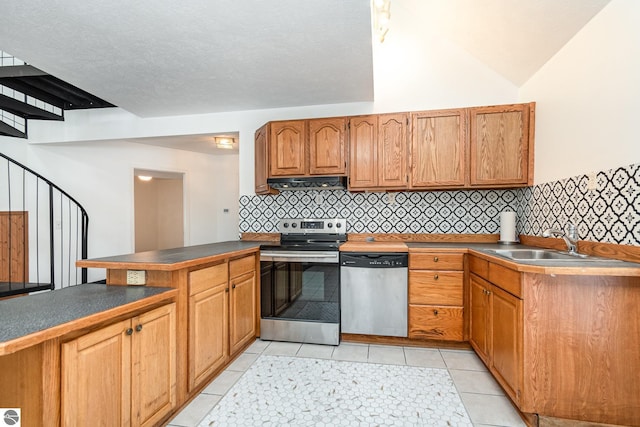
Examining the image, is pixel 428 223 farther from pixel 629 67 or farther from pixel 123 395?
pixel 123 395

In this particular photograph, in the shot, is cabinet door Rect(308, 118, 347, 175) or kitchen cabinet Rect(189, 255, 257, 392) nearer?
kitchen cabinet Rect(189, 255, 257, 392)

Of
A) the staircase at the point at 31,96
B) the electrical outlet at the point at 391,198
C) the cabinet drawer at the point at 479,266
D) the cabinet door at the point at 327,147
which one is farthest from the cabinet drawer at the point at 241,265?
the staircase at the point at 31,96

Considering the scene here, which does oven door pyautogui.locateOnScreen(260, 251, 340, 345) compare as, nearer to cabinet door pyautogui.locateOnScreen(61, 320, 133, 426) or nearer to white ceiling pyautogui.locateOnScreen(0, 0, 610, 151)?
cabinet door pyautogui.locateOnScreen(61, 320, 133, 426)

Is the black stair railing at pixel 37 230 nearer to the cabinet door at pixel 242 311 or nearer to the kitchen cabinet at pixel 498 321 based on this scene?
the cabinet door at pixel 242 311

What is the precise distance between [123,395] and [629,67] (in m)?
3.15

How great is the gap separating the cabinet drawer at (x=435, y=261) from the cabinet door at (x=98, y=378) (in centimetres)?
215

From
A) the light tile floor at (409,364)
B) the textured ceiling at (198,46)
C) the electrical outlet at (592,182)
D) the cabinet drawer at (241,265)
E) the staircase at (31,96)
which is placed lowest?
the light tile floor at (409,364)

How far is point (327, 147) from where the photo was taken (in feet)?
9.78

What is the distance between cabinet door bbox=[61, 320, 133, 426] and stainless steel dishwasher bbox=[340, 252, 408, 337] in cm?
172

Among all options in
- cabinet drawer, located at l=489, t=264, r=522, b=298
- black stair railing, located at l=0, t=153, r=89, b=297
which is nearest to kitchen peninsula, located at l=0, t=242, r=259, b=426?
cabinet drawer, located at l=489, t=264, r=522, b=298

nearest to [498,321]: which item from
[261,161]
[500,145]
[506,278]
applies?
[506,278]

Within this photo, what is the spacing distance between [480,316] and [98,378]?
246 centimetres

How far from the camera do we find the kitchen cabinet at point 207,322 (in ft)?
6.17

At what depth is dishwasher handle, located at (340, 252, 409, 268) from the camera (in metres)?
2.60
